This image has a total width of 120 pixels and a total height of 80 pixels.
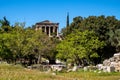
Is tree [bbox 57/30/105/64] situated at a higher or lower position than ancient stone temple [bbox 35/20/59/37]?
lower

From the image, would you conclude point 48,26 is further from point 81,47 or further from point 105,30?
point 81,47

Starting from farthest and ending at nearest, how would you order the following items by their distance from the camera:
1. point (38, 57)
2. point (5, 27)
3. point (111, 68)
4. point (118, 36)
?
point (5, 27) < point (38, 57) < point (118, 36) < point (111, 68)

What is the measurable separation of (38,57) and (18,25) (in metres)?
6.83

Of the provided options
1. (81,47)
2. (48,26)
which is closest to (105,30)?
(81,47)

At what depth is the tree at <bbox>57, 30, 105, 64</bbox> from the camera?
179ft

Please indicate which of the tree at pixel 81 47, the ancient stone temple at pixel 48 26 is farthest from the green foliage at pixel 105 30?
the ancient stone temple at pixel 48 26

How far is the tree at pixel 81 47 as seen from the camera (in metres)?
54.7

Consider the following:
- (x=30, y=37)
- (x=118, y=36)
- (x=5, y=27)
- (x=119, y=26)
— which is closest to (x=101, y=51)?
(x=118, y=36)

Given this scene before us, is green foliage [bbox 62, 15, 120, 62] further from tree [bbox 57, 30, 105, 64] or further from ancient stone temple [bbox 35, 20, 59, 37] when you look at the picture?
ancient stone temple [bbox 35, 20, 59, 37]

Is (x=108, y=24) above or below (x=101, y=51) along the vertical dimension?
above

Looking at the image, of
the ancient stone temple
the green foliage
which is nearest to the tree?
the green foliage

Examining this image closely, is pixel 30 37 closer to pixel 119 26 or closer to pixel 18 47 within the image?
pixel 18 47

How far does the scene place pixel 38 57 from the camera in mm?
63250

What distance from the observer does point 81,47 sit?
180ft
